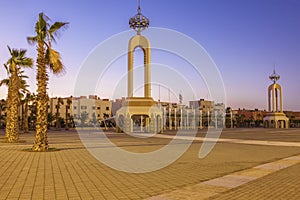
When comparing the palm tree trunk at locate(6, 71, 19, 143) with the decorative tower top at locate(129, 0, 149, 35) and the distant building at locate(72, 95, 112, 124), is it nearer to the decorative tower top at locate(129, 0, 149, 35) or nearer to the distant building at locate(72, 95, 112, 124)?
the decorative tower top at locate(129, 0, 149, 35)

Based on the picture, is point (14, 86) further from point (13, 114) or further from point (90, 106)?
point (90, 106)

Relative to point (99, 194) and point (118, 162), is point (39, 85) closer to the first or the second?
point (118, 162)

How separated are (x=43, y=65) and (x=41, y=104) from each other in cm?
223

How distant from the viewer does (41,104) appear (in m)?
18.2

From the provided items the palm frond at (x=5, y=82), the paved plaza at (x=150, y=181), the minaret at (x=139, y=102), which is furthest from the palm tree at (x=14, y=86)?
the minaret at (x=139, y=102)

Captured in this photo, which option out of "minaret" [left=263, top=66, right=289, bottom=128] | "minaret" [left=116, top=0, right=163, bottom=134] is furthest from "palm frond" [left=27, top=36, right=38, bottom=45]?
"minaret" [left=263, top=66, right=289, bottom=128]

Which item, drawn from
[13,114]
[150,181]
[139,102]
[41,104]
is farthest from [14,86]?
[139,102]

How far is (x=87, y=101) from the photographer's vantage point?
359 feet

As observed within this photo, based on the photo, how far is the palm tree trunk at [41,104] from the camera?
58.3 feet

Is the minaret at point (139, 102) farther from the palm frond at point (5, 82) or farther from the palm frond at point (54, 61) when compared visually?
the palm frond at point (54, 61)

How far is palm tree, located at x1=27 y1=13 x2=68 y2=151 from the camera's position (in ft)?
58.9

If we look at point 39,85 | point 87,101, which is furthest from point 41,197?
point 87,101

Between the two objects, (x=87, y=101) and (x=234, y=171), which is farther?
(x=87, y=101)

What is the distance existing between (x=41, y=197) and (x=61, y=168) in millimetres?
4353
